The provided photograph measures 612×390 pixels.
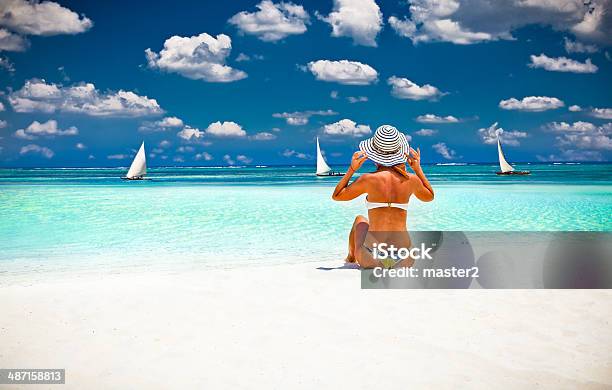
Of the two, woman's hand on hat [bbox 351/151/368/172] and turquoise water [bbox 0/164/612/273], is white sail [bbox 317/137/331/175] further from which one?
woman's hand on hat [bbox 351/151/368/172]

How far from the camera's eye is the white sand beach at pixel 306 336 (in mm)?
3176

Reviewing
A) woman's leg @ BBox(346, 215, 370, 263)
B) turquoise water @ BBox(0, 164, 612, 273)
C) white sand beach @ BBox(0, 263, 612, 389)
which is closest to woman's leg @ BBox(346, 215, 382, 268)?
woman's leg @ BBox(346, 215, 370, 263)

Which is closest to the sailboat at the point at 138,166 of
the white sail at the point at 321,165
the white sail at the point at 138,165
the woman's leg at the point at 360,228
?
the white sail at the point at 138,165

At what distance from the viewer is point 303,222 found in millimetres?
13070

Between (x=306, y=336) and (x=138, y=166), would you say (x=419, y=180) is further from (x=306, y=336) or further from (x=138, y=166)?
(x=138, y=166)

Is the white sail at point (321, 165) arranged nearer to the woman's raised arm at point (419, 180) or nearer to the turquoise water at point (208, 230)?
the turquoise water at point (208, 230)

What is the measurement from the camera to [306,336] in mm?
3818

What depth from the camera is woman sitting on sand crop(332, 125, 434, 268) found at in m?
5.11

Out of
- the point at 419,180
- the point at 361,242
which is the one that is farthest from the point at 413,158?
the point at 361,242

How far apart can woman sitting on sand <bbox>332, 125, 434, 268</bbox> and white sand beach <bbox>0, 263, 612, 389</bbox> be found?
0.68m

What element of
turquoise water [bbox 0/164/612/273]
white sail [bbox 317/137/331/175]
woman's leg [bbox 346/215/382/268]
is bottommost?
turquoise water [bbox 0/164/612/273]

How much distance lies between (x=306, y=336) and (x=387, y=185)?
205cm

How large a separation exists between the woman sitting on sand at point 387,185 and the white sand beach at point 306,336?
68 centimetres

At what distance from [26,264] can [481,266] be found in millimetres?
6731
